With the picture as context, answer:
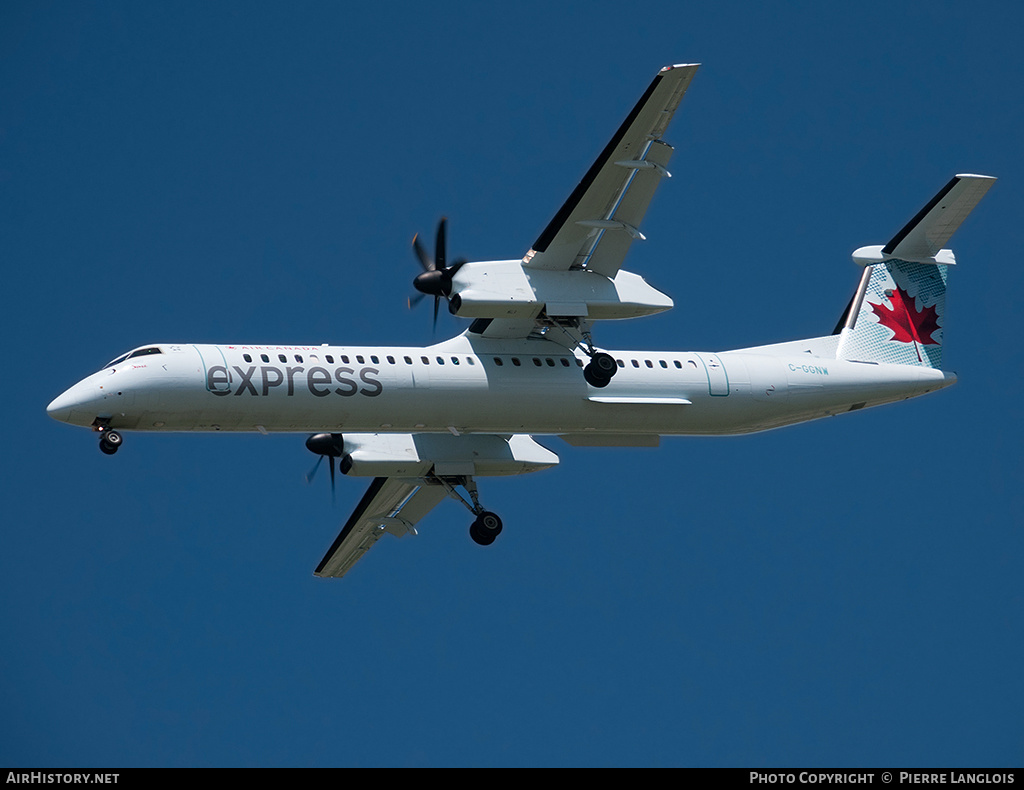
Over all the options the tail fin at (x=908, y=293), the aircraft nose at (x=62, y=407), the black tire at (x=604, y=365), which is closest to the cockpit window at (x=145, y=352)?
the aircraft nose at (x=62, y=407)

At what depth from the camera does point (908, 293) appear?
26.7 meters

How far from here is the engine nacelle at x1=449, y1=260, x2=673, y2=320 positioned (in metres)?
22.4

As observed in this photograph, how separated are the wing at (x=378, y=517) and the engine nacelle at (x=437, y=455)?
3.39 ft

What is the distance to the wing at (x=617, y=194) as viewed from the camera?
21.4 m

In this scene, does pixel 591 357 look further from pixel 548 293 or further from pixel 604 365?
pixel 548 293

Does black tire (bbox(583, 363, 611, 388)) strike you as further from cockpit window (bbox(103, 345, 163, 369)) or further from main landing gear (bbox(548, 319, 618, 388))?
cockpit window (bbox(103, 345, 163, 369))

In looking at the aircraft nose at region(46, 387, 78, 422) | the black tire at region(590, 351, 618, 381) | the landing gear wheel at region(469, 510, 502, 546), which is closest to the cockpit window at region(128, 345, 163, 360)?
the aircraft nose at region(46, 387, 78, 422)

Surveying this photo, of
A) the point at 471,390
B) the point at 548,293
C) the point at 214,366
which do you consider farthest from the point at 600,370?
the point at 214,366

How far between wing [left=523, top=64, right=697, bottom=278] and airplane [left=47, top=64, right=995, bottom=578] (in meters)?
0.02

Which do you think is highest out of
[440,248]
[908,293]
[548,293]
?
[908,293]

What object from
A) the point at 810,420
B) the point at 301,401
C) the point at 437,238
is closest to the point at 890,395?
the point at 810,420

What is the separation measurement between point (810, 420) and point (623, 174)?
6019 millimetres

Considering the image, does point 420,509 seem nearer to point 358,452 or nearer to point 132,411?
point 358,452

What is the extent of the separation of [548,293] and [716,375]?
3429 millimetres
